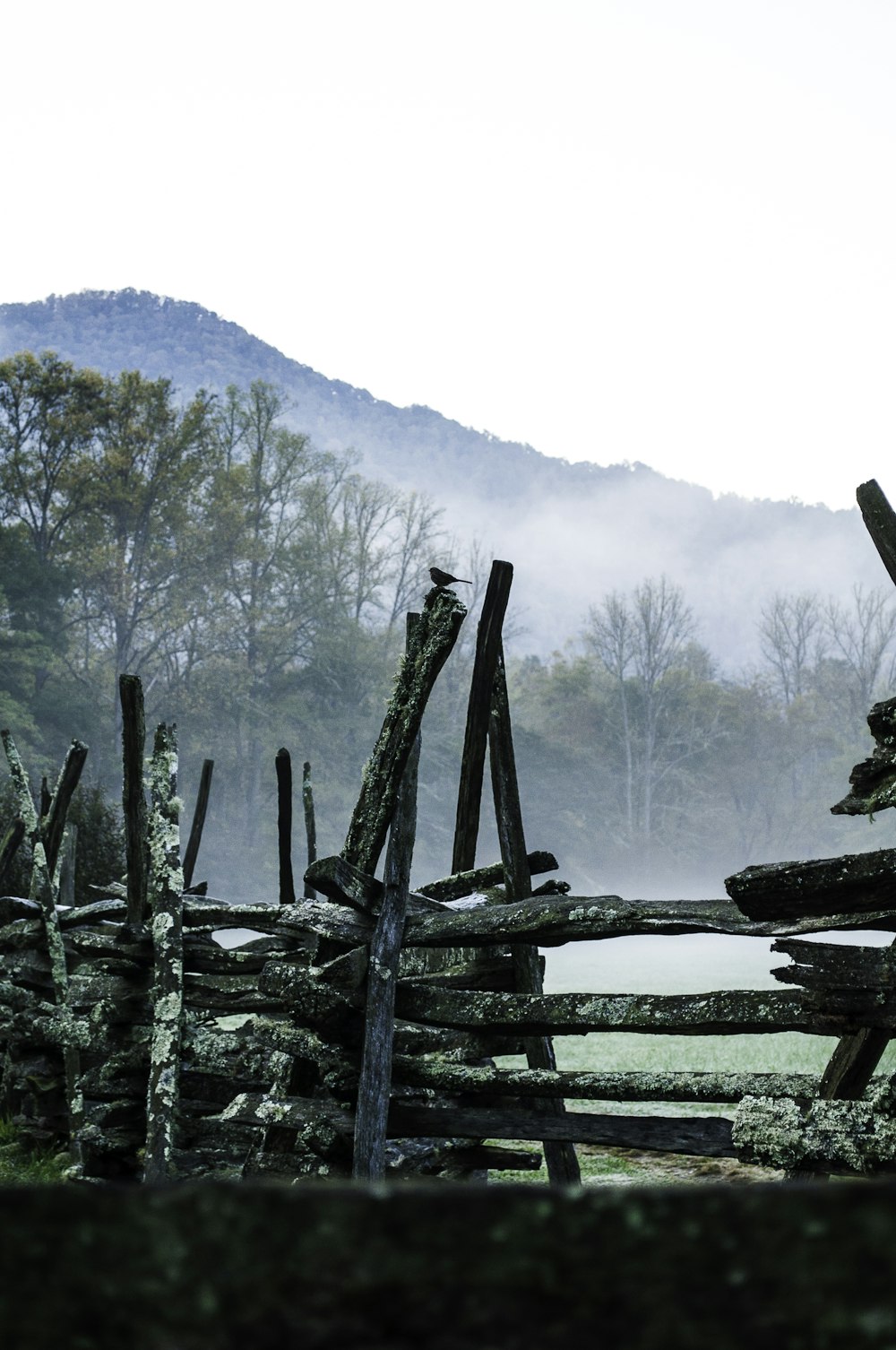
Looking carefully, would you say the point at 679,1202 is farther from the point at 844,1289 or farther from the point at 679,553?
the point at 679,553

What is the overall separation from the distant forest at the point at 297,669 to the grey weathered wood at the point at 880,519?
34979 millimetres

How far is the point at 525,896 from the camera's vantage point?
17.9ft

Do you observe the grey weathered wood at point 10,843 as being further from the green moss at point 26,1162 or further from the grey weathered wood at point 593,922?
the grey weathered wood at point 593,922

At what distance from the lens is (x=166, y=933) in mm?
6930

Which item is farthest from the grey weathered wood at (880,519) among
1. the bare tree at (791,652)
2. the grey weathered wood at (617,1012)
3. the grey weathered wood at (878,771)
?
the bare tree at (791,652)

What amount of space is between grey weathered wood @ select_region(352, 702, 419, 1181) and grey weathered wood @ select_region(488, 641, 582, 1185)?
1.68 ft

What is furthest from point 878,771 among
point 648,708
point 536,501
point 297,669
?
point 536,501

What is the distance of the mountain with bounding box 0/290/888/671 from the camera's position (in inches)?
4031

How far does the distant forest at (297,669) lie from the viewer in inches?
1750

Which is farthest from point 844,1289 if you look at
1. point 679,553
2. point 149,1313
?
point 679,553

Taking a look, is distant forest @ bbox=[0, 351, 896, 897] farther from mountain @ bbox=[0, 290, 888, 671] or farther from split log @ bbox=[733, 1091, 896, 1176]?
mountain @ bbox=[0, 290, 888, 671]

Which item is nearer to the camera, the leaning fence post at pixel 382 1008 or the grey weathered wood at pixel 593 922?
the grey weathered wood at pixel 593 922

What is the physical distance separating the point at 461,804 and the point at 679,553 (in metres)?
106

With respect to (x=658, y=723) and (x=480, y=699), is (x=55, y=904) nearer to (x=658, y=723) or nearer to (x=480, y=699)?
(x=480, y=699)
